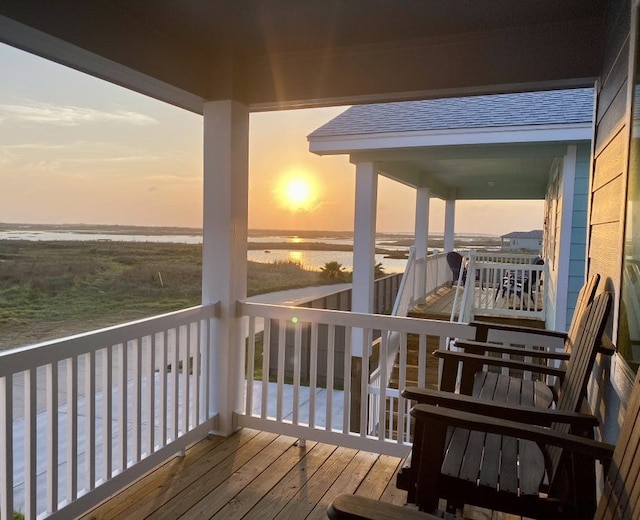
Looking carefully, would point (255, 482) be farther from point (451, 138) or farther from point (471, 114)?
point (471, 114)

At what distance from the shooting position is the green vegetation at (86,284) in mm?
2100

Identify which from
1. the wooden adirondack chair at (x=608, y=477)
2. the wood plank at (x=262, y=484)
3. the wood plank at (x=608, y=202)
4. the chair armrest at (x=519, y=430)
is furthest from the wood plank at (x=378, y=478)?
the wood plank at (x=608, y=202)

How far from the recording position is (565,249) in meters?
4.73

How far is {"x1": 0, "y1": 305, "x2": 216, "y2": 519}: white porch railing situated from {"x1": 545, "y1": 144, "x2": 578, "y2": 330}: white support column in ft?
11.0

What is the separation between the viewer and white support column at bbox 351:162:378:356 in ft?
18.4

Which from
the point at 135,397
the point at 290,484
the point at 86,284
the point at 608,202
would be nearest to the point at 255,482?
the point at 290,484

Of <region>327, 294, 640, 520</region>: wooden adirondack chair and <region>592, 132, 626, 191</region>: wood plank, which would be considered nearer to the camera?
<region>327, 294, 640, 520</region>: wooden adirondack chair

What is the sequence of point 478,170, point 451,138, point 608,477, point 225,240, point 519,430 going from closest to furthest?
point 608,477 → point 519,430 → point 225,240 → point 451,138 → point 478,170

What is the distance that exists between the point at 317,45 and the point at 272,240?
1.59 metres

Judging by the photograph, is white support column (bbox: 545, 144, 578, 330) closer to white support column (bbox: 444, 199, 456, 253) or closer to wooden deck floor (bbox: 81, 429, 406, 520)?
wooden deck floor (bbox: 81, 429, 406, 520)

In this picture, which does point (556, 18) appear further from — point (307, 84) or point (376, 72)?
point (307, 84)

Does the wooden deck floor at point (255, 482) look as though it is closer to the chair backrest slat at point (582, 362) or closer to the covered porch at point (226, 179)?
the covered porch at point (226, 179)

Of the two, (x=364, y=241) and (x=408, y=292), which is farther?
(x=408, y=292)

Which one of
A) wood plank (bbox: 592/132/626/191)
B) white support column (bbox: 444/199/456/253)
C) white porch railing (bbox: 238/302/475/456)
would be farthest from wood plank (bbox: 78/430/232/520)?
white support column (bbox: 444/199/456/253)
